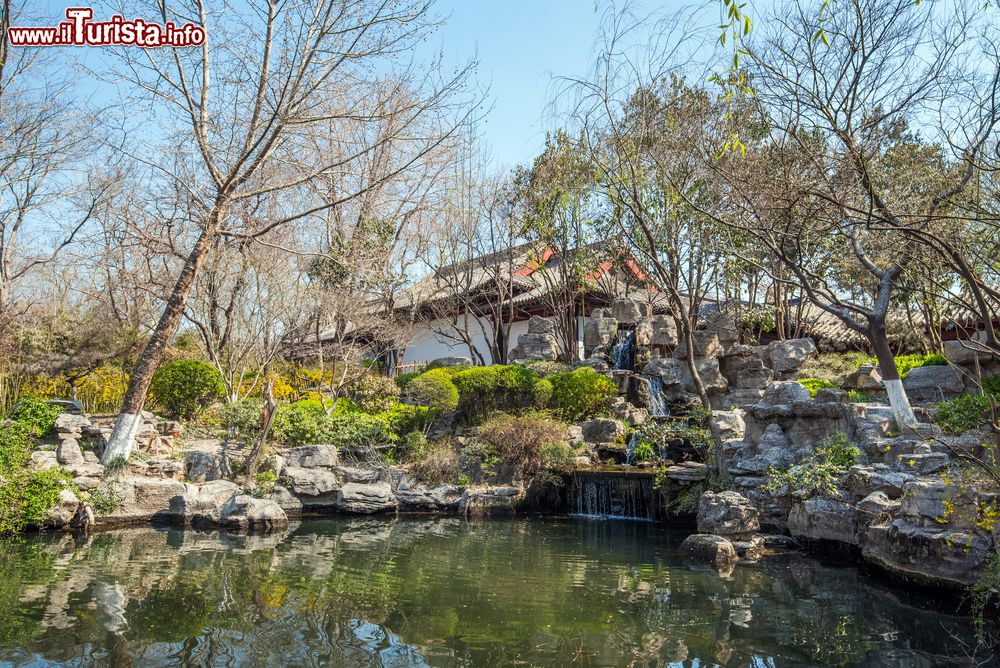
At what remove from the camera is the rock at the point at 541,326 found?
22000 millimetres

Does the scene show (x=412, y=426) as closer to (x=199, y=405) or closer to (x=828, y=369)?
(x=199, y=405)

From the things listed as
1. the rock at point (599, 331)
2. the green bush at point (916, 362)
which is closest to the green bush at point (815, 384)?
the green bush at point (916, 362)

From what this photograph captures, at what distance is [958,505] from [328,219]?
16641 mm

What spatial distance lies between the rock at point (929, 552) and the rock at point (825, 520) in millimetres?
A: 701

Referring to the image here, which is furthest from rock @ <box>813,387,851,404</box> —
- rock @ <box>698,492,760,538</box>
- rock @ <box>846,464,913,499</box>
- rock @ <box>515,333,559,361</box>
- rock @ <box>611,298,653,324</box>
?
rock @ <box>515,333,559,361</box>

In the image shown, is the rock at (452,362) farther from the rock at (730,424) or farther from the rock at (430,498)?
the rock at (730,424)

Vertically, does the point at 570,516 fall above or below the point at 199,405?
below

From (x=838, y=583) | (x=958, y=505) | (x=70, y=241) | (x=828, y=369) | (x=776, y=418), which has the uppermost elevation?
(x=70, y=241)

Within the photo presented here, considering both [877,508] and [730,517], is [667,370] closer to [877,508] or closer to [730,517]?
[730,517]

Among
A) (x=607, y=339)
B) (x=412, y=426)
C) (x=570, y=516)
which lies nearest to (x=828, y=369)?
(x=607, y=339)

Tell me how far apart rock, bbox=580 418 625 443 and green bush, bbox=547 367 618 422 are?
644 mm

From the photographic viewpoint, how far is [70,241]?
1864 cm

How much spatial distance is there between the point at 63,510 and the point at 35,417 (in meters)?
2.86

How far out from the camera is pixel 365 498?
514 inches
